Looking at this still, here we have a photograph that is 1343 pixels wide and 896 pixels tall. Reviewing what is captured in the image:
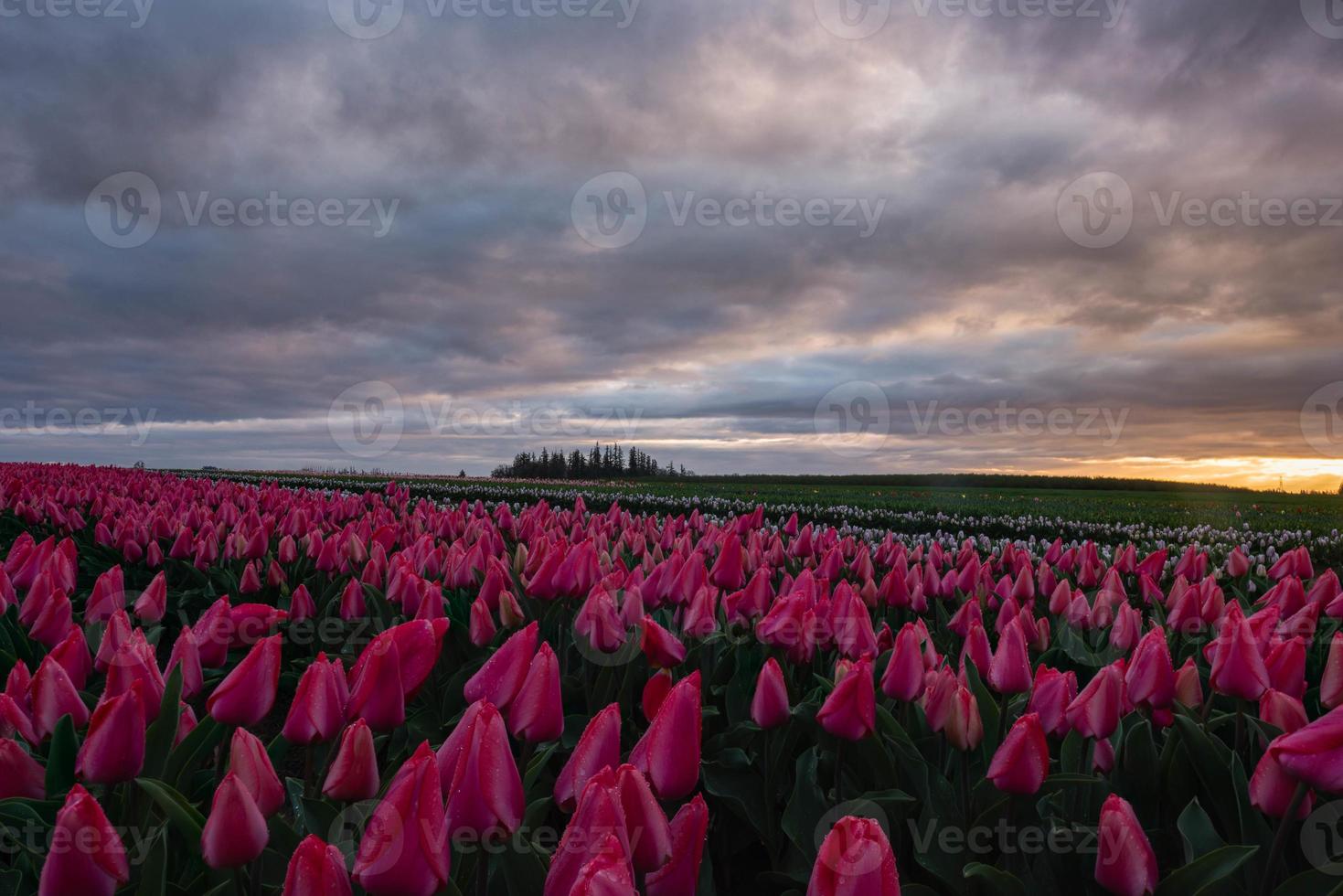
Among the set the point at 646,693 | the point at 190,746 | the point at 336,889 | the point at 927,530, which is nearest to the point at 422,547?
the point at 190,746

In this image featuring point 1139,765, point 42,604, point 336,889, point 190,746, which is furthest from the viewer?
point 42,604

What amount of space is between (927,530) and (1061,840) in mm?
11969

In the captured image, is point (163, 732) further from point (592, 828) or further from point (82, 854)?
point (592, 828)

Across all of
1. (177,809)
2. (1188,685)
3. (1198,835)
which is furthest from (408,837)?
(1188,685)

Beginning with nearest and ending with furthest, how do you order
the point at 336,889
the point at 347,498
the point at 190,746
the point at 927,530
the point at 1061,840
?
1. the point at 336,889
2. the point at 1061,840
3. the point at 190,746
4. the point at 347,498
5. the point at 927,530

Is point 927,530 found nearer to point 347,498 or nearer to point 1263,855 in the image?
point 347,498

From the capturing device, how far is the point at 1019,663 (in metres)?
2.42

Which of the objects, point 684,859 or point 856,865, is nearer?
point 856,865

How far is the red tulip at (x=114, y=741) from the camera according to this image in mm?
1667

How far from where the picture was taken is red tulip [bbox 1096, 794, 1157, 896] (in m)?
1.57

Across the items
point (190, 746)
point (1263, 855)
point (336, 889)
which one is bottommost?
point (1263, 855)

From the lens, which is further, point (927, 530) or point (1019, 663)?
point (927, 530)

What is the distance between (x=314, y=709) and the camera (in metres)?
1.79

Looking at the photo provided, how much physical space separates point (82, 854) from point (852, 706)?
163 centimetres
